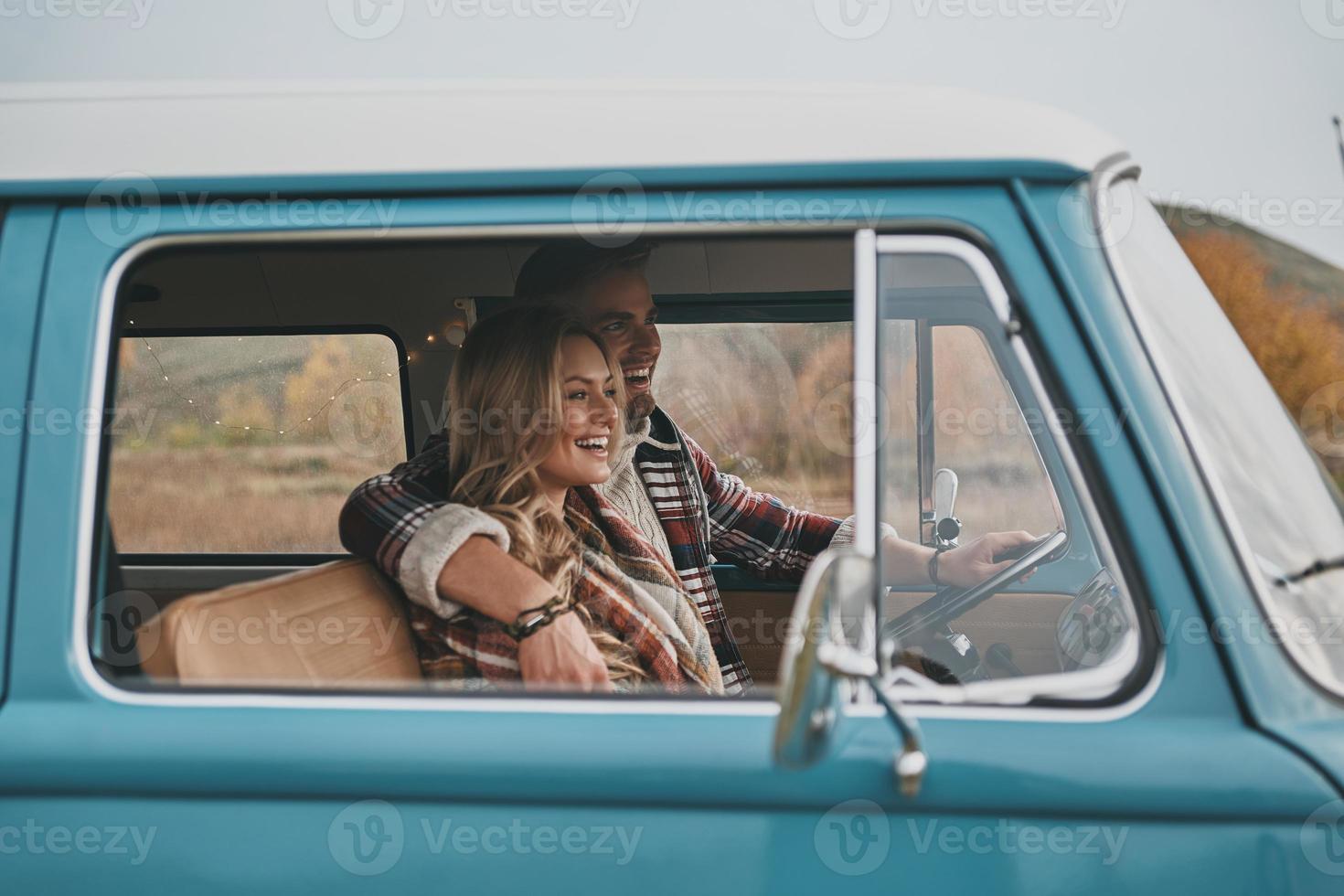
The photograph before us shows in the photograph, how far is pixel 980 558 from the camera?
2566mm

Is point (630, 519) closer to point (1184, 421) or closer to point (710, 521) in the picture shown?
point (710, 521)

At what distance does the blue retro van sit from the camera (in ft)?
3.95

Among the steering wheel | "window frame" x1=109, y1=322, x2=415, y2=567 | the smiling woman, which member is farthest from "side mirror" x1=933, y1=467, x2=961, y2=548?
"window frame" x1=109, y1=322, x2=415, y2=567

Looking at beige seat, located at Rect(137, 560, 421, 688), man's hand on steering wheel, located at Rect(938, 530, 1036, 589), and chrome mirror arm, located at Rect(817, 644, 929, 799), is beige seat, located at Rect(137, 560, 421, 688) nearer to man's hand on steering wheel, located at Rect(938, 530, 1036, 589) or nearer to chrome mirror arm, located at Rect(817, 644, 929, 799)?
chrome mirror arm, located at Rect(817, 644, 929, 799)

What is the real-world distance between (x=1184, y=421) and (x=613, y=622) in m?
1.16

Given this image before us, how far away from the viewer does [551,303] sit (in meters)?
2.45

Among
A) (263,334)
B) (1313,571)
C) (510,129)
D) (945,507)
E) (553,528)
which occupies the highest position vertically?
(263,334)

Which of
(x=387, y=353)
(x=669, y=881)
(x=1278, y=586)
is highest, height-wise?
(x=387, y=353)

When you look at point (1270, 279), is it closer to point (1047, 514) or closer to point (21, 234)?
point (1047, 514)

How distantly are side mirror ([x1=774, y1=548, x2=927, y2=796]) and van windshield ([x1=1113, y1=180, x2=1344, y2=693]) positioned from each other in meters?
0.55

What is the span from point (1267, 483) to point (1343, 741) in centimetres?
34

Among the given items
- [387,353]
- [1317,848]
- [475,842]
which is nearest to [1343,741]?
[1317,848]

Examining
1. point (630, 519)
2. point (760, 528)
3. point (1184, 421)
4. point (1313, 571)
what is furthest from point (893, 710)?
point (760, 528)

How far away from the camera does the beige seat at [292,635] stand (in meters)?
1.49
